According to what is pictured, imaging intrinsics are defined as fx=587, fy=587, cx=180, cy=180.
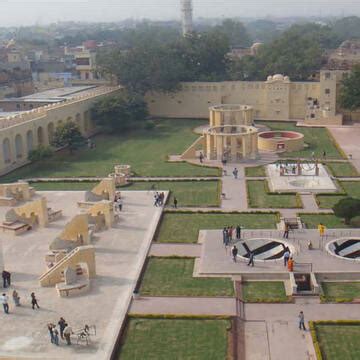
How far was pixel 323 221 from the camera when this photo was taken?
32.1m

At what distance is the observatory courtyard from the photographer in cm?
2001

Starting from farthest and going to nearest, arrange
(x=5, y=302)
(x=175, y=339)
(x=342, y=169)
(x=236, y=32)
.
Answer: (x=236, y=32), (x=342, y=169), (x=5, y=302), (x=175, y=339)

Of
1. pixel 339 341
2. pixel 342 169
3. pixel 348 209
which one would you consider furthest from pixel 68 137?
pixel 339 341

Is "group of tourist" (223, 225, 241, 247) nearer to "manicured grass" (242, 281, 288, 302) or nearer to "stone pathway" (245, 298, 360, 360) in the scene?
"manicured grass" (242, 281, 288, 302)

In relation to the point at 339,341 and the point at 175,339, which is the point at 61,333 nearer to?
the point at 175,339

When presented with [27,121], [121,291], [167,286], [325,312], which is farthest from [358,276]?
[27,121]

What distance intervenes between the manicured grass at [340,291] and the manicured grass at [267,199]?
1102 cm

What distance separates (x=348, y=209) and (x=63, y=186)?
20.1 m

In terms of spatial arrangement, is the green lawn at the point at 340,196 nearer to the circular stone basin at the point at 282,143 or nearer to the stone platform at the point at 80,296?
the stone platform at the point at 80,296

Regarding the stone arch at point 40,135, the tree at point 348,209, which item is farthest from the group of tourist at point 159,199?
the stone arch at point 40,135

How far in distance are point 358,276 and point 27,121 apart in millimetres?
33922

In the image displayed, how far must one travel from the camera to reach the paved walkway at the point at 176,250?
27.7 meters

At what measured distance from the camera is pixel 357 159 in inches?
1832

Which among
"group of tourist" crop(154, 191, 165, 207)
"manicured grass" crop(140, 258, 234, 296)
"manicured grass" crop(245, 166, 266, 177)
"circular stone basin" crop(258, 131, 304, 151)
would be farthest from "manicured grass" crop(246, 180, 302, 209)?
"circular stone basin" crop(258, 131, 304, 151)
